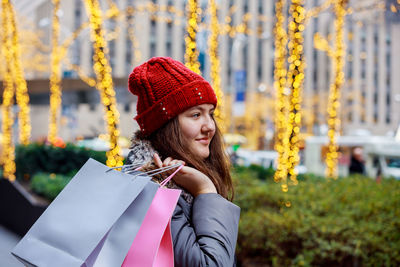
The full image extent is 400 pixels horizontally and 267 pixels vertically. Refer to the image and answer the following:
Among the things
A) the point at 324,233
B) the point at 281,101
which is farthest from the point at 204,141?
the point at 281,101

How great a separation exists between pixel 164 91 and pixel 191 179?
39 cm

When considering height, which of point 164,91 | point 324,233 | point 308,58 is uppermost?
point 308,58

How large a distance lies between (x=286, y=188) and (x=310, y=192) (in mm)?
410

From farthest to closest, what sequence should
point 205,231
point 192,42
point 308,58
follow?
point 308,58
point 192,42
point 205,231

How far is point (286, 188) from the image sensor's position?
5293mm

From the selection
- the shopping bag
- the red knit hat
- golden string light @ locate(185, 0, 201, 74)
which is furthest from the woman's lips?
golden string light @ locate(185, 0, 201, 74)

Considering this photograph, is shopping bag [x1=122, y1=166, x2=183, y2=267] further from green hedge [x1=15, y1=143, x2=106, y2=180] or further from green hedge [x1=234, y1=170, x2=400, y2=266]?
green hedge [x1=15, y1=143, x2=106, y2=180]

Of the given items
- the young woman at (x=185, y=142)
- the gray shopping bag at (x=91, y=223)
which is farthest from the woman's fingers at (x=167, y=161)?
Result: the gray shopping bag at (x=91, y=223)

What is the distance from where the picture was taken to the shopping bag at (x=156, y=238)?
4.00 ft

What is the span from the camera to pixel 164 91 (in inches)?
64.8

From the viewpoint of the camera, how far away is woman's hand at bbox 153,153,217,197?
4.95 ft

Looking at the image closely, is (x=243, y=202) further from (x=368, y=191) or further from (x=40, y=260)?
(x=40, y=260)

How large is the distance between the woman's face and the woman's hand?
15cm

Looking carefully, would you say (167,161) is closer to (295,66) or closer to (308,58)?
(295,66)
